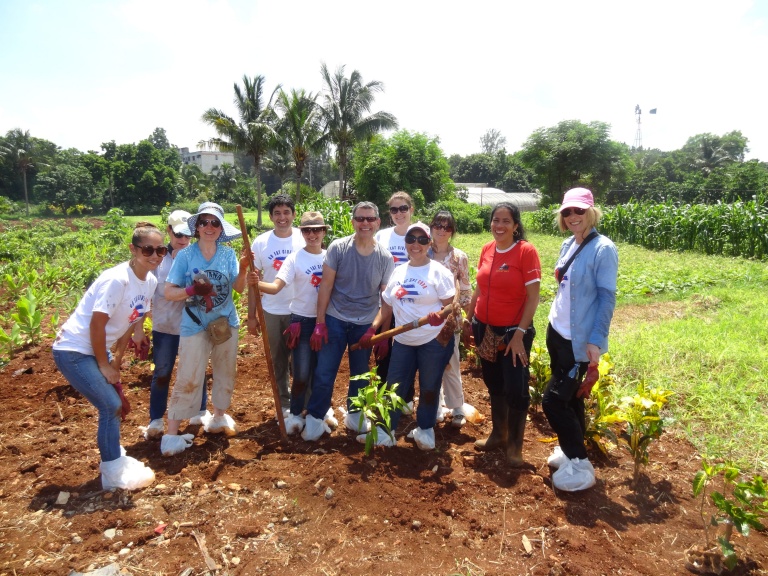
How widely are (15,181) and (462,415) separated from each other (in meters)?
58.4

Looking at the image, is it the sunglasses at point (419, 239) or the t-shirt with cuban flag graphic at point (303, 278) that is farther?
the t-shirt with cuban flag graphic at point (303, 278)

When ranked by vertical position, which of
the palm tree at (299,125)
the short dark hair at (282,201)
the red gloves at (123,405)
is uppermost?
the palm tree at (299,125)

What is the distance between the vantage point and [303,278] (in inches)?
148

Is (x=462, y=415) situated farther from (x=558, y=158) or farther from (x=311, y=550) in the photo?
(x=558, y=158)

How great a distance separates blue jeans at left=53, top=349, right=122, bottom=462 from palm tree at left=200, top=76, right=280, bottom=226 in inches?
1085

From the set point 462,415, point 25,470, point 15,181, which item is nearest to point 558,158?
point 462,415

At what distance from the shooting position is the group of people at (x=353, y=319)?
292 cm

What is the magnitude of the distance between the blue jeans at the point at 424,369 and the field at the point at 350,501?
0.27 metres

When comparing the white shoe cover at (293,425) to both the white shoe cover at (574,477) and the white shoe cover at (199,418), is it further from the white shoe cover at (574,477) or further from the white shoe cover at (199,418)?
the white shoe cover at (574,477)

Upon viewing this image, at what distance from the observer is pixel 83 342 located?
2.92 metres

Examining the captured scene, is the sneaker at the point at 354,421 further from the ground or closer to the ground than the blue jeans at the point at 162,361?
closer to the ground

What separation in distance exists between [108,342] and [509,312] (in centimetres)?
251

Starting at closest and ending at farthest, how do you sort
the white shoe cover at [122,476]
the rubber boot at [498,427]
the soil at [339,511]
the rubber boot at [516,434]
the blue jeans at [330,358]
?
the soil at [339,511] < the white shoe cover at [122,476] < the rubber boot at [516,434] < the rubber boot at [498,427] < the blue jeans at [330,358]

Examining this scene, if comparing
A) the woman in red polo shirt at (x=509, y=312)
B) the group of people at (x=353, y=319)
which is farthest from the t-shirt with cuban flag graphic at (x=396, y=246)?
the woman in red polo shirt at (x=509, y=312)
